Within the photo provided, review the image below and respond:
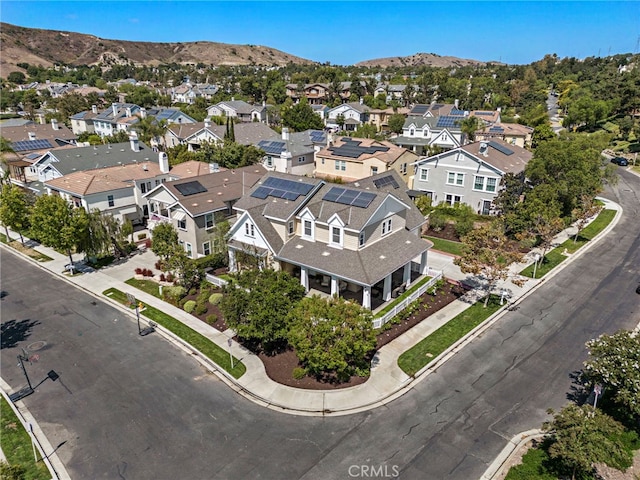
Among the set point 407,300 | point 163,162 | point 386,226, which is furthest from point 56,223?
point 407,300

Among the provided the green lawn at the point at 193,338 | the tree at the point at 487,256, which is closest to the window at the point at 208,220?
the green lawn at the point at 193,338

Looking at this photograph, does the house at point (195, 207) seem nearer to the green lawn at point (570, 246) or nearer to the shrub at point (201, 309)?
the shrub at point (201, 309)

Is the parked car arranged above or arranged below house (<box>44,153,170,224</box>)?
below

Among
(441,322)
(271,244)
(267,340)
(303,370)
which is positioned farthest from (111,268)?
(441,322)

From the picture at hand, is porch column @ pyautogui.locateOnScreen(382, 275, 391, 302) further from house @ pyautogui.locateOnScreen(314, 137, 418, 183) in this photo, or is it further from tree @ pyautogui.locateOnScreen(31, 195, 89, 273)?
house @ pyautogui.locateOnScreen(314, 137, 418, 183)

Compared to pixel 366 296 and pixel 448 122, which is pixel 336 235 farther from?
pixel 448 122

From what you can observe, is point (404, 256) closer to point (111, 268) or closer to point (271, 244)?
point (271, 244)

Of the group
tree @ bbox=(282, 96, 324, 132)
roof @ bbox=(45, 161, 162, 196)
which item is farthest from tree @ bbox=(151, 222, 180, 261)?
tree @ bbox=(282, 96, 324, 132)

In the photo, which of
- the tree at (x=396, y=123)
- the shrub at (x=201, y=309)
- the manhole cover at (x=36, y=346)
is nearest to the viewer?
the manhole cover at (x=36, y=346)
